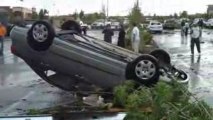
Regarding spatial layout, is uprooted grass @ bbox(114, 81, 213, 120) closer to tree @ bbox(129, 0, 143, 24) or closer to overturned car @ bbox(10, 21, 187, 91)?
overturned car @ bbox(10, 21, 187, 91)

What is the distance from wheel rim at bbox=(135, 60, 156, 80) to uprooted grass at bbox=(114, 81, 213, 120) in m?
4.21

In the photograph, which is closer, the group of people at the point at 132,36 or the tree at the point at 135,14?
the group of people at the point at 132,36

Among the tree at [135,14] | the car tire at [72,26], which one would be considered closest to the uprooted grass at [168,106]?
the car tire at [72,26]

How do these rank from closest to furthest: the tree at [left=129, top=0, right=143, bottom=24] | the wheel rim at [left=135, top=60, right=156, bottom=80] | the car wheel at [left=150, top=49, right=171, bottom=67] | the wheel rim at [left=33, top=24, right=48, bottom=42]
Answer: the wheel rim at [left=135, top=60, right=156, bottom=80] → the wheel rim at [left=33, top=24, right=48, bottom=42] → the car wheel at [left=150, top=49, right=171, bottom=67] → the tree at [left=129, top=0, right=143, bottom=24]

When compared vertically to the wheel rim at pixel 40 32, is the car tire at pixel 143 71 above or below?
below

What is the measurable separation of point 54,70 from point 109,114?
586 cm

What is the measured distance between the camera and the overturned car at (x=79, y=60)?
9984mm

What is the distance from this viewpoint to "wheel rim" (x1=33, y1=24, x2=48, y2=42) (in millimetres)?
10523

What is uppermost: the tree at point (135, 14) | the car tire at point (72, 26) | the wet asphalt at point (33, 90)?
the car tire at point (72, 26)

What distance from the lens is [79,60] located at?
10430mm

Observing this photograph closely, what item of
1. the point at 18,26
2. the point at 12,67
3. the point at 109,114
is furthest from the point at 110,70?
the point at 12,67

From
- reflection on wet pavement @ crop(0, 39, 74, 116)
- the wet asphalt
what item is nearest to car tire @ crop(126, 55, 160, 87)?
the wet asphalt

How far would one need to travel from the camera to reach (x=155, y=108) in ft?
14.9

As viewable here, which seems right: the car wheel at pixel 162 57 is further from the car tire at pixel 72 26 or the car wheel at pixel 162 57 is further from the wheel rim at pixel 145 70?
the car tire at pixel 72 26
